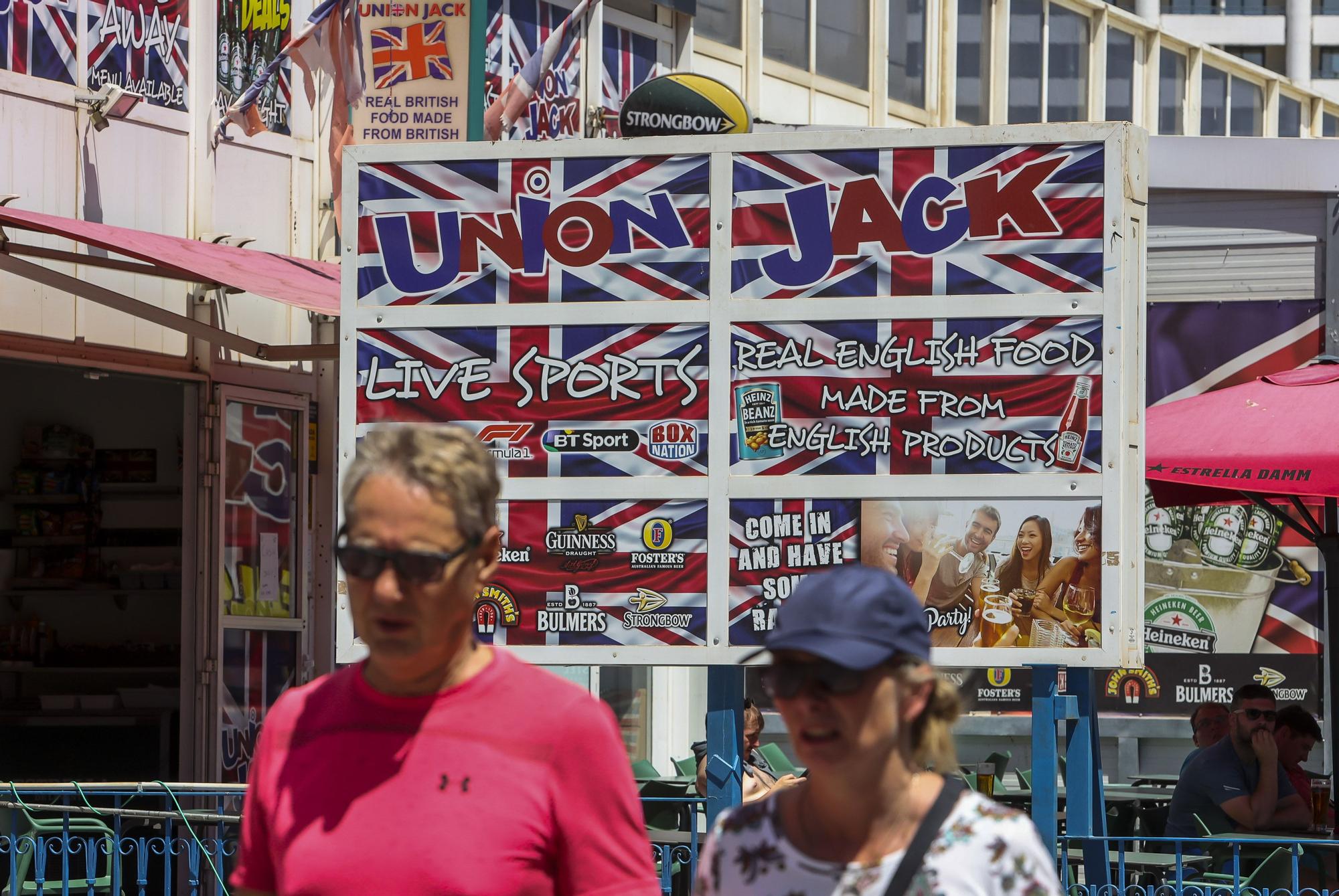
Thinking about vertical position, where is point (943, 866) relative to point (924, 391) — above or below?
below

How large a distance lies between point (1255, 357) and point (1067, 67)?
44.6ft

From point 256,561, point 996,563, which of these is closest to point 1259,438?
point 996,563

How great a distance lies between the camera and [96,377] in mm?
11133

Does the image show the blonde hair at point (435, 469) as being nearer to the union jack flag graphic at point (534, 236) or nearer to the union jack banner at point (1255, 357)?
the union jack flag graphic at point (534, 236)

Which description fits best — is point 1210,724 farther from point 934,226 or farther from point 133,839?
point 133,839

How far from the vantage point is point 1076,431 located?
6.38 meters

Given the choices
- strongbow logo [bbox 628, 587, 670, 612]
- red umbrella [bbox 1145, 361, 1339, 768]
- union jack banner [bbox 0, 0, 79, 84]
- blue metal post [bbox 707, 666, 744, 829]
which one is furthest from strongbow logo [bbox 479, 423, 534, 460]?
union jack banner [bbox 0, 0, 79, 84]

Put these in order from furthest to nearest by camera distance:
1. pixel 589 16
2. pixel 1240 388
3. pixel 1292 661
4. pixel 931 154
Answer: pixel 589 16, pixel 1292 661, pixel 1240 388, pixel 931 154

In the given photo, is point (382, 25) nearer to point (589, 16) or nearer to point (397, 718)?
point (589, 16)

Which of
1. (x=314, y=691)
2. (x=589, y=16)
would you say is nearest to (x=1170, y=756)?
(x=589, y=16)

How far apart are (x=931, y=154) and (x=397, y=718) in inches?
158

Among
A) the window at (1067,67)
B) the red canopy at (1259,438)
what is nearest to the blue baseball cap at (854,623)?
the red canopy at (1259,438)

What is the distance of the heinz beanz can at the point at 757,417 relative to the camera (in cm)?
655

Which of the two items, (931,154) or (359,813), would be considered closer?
(359,813)
